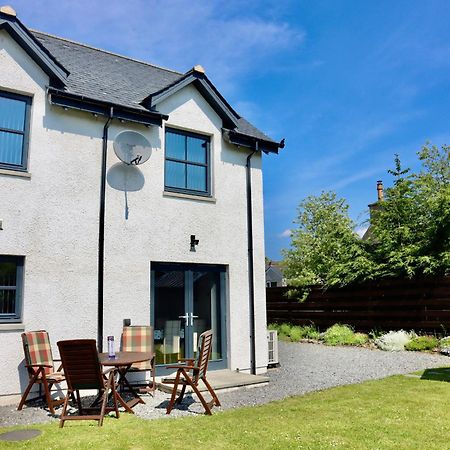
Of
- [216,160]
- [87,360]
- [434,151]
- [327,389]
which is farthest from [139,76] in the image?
[434,151]

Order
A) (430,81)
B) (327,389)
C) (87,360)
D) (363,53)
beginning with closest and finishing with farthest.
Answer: (87,360), (327,389), (363,53), (430,81)

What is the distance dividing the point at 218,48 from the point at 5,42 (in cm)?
501

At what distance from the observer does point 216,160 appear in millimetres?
10352

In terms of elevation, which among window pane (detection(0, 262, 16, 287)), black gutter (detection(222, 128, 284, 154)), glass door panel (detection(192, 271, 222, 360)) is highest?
black gutter (detection(222, 128, 284, 154))

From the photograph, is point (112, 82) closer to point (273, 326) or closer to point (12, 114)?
point (12, 114)

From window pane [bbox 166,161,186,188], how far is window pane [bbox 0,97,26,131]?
10.1 ft

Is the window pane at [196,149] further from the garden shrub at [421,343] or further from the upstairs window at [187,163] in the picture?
the garden shrub at [421,343]

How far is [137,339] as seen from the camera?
8.42 metres

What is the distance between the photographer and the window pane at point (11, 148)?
26.1 ft

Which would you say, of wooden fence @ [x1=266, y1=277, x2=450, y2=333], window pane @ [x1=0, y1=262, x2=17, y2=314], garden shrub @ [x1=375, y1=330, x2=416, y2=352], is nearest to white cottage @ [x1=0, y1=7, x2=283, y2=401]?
window pane @ [x1=0, y1=262, x2=17, y2=314]

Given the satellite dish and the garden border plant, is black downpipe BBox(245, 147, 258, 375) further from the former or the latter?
the garden border plant

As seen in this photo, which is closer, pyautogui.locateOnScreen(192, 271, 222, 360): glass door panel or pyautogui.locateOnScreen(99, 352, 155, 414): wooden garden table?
pyautogui.locateOnScreen(99, 352, 155, 414): wooden garden table

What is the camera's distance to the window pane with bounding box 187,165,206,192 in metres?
10.1

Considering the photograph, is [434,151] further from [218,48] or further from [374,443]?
[374,443]
